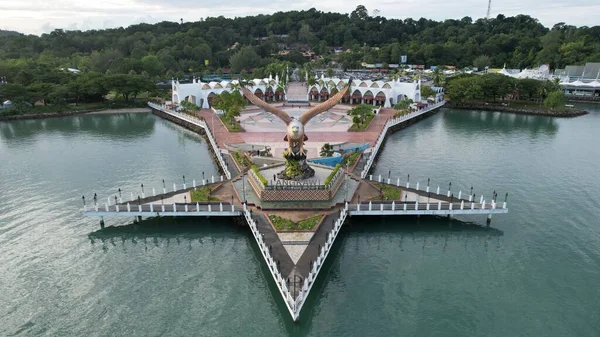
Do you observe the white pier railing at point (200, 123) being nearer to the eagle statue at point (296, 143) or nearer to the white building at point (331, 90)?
the white building at point (331, 90)

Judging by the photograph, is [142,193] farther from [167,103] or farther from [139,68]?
[139,68]

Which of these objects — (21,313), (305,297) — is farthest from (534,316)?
(21,313)

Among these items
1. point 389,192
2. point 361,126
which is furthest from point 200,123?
point 389,192

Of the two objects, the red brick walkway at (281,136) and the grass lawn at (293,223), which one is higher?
the red brick walkway at (281,136)

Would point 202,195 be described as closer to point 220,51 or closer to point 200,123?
point 200,123

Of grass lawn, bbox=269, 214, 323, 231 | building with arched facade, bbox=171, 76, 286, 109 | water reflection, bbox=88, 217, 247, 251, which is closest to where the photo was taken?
grass lawn, bbox=269, 214, 323, 231

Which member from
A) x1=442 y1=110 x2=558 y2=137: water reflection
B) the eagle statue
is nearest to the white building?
x1=442 y1=110 x2=558 y2=137: water reflection

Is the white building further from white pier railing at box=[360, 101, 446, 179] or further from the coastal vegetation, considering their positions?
the coastal vegetation

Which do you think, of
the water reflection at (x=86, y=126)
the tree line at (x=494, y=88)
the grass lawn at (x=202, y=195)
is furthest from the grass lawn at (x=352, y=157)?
the tree line at (x=494, y=88)
